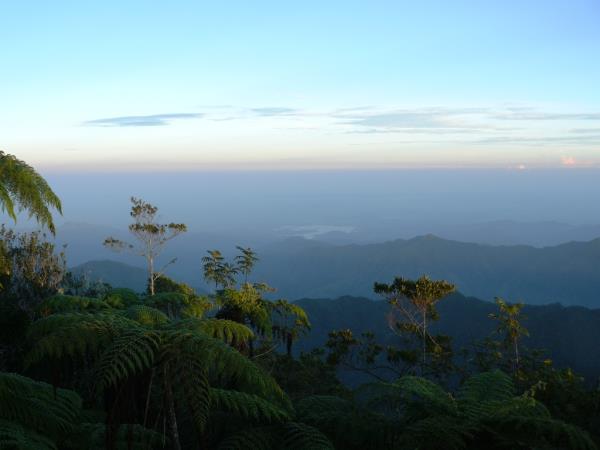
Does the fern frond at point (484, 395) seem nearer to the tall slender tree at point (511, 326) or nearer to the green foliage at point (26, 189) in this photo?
the green foliage at point (26, 189)

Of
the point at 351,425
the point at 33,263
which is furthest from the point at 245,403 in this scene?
the point at 33,263

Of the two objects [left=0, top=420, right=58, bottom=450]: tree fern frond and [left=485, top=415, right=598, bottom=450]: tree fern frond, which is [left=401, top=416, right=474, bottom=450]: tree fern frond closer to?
[left=485, top=415, right=598, bottom=450]: tree fern frond

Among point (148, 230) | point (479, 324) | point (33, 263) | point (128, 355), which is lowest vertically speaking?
point (479, 324)

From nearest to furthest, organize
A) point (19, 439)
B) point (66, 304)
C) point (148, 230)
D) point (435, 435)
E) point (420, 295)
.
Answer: point (19, 439) → point (435, 435) → point (66, 304) → point (420, 295) → point (148, 230)

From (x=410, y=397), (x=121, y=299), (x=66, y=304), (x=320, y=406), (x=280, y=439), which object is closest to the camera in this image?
(x=280, y=439)

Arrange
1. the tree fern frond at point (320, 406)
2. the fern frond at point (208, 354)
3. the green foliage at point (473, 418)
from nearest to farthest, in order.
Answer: the fern frond at point (208, 354) < the green foliage at point (473, 418) < the tree fern frond at point (320, 406)

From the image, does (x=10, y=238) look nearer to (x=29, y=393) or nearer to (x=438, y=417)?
(x=29, y=393)

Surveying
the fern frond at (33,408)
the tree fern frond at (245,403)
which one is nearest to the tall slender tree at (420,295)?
the tree fern frond at (245,403)

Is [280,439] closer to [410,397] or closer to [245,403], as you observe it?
[245,403]

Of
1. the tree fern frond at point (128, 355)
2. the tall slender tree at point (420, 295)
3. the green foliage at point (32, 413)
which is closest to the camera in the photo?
the tree fern frond at point (128, 355)
